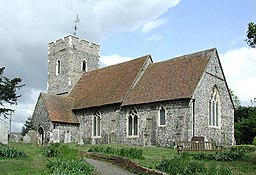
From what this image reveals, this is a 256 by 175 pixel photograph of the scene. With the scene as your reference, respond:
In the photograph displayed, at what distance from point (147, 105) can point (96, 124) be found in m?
6.89

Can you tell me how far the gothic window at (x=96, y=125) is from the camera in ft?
120

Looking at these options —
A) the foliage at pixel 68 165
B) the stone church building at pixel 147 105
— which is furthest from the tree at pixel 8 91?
the foliage at pixel 68 165

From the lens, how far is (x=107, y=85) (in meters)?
38.2

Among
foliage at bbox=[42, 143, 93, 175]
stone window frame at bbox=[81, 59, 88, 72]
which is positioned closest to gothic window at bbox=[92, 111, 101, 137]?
stone window frame at bbox=[81, 59, 88, 72]

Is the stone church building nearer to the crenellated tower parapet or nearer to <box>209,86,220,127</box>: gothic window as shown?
<box>209,86,220,127</box>: gothic window

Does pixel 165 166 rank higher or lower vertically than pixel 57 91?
lower

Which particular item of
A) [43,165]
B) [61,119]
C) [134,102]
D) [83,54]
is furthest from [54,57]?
[43,165]

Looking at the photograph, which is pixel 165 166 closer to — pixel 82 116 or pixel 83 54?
pixel 82 116

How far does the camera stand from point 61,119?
3678 cm

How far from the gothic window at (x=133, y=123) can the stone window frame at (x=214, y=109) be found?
621 cm

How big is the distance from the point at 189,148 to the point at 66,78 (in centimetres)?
2356

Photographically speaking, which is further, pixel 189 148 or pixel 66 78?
pixel 66 78

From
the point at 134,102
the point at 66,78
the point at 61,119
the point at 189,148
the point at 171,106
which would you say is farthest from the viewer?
the point at 66,78

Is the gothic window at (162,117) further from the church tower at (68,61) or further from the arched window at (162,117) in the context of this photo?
the church tower at (68,61)
